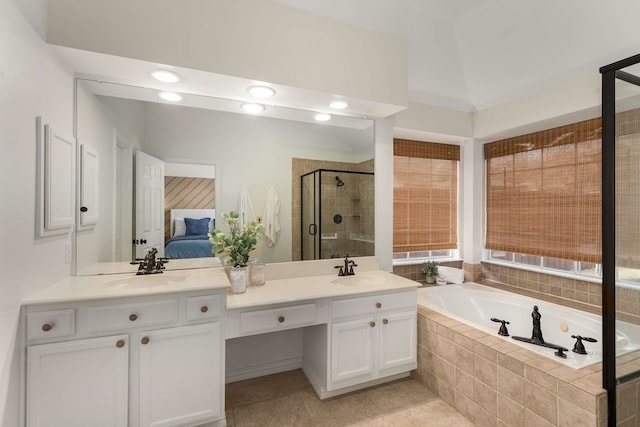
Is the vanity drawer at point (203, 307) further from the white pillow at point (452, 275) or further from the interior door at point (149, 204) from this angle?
the white pillow at point (452, 275)

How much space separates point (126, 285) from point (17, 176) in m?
0.74

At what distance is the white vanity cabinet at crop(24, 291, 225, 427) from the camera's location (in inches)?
55.6

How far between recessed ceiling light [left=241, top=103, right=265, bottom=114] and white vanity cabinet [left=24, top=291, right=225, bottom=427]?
1.42 metres

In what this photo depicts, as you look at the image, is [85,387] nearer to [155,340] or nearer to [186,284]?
[155,340]

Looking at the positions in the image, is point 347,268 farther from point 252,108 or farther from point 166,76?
point 166,76

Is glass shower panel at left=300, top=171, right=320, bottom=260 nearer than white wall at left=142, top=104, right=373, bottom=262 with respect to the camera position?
No

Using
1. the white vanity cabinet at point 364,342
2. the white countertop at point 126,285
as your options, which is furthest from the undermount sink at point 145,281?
the white vanity cabinet at point 364,342

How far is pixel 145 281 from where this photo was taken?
179 cm

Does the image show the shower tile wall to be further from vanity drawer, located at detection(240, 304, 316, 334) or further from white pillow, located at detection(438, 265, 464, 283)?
white pillow, located at detection(438, 265, 464, 283)

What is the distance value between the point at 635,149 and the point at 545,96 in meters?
1.52

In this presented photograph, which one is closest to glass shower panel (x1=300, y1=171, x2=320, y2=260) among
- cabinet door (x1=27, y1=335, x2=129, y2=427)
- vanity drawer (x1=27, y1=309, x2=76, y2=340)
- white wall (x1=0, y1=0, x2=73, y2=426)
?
cabinet door (x1=27, y1=335, x2=129, y2=427)

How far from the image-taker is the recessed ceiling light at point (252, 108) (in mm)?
2293

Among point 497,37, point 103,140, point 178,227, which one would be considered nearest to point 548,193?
point 497,37

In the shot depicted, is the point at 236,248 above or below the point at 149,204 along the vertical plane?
below
